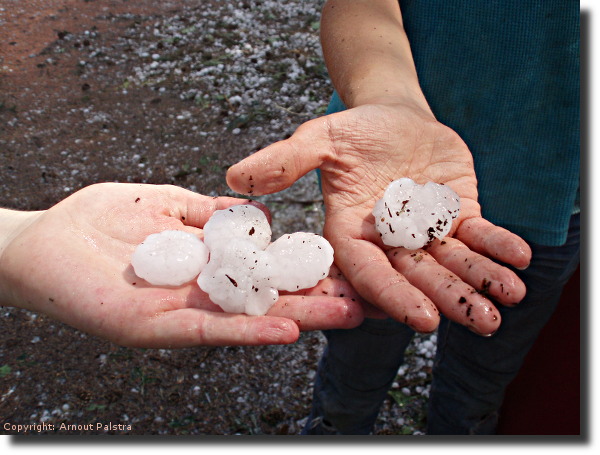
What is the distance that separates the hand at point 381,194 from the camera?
136 cm

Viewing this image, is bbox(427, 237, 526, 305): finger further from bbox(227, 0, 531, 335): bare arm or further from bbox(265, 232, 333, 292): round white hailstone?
bbox(265, 232, 333, 292): round white hailstone

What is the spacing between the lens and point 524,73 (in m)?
1.67

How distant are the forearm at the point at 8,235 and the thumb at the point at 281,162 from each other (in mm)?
718

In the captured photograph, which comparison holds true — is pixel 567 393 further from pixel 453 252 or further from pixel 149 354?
pixel 149 354

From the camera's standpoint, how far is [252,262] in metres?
1.61

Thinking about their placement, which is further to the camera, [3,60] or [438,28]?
[3,60]

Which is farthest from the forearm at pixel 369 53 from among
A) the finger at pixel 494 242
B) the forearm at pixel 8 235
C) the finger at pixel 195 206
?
the forearm at pixel 8 235

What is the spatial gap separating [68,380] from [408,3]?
2183mm

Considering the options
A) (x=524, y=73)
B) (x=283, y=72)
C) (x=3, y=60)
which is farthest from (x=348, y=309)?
(x=3, y=60)

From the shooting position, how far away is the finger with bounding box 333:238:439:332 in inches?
50.9

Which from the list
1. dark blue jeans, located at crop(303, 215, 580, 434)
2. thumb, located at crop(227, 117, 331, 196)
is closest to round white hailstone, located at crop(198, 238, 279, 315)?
thumb, located at crop(227, 117, 331, 196)

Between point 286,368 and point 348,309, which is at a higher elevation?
point 348,309

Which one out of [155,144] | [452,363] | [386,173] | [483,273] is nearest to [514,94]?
[386,173]

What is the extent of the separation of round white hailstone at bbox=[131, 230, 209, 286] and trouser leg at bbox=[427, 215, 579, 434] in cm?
105
